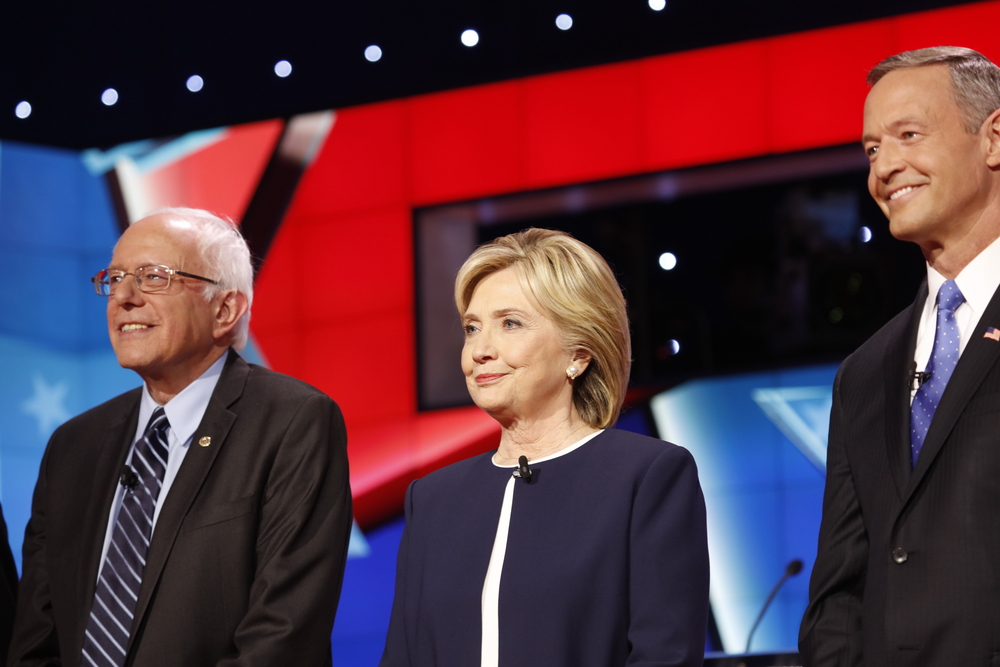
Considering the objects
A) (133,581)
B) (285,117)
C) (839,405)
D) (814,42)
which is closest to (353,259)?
(285,117)

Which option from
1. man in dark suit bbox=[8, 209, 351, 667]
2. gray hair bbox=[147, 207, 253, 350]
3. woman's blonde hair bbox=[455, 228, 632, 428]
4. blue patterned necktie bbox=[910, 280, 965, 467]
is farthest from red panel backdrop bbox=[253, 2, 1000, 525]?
blue patterned necktie bbox=[910, 280, 965, 467]

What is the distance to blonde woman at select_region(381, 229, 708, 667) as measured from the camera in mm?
2080

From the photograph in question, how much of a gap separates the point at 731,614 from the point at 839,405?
272cm

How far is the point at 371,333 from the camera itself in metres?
5.52

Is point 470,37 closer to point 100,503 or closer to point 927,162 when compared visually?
point 100,503

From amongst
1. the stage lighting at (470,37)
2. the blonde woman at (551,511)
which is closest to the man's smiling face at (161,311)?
the blonde woman at (551,511)

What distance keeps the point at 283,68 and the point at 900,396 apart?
4.10 metres

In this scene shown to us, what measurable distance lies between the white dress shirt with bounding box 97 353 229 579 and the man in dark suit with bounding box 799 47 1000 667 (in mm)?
1608

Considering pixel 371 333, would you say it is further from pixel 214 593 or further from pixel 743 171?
pixel 214 593

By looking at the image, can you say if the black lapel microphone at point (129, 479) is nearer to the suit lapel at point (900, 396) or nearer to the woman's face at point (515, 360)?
the woman's face at point (515, 360)

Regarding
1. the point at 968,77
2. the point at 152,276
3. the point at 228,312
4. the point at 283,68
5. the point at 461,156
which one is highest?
the point at 283,68

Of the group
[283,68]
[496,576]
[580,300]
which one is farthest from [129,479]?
[283,68]

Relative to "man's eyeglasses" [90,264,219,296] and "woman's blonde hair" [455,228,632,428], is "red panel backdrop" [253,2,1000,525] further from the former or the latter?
"woman's blonde hair" [455,228,632,428]

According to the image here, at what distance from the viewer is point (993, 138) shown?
204 centimetres
